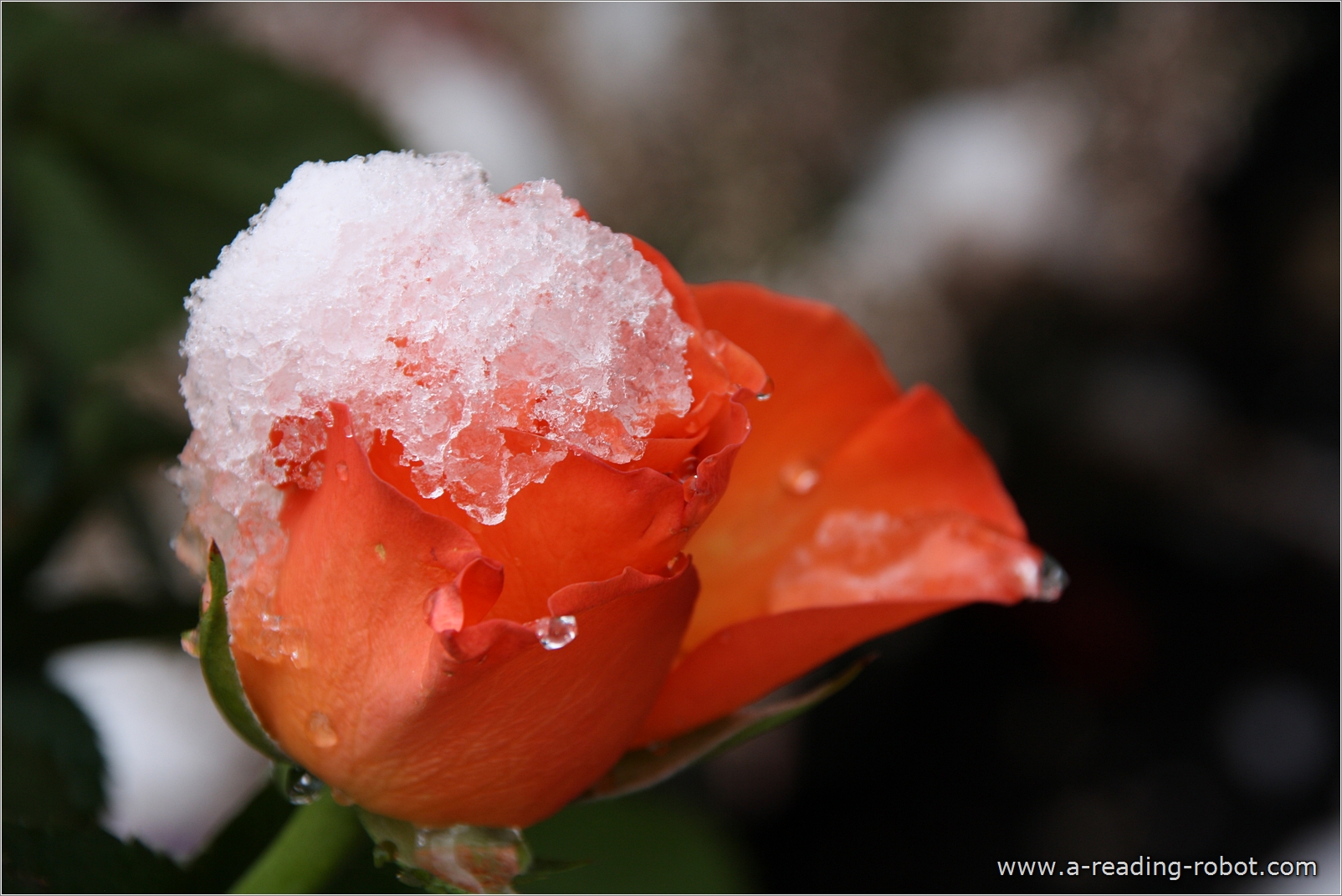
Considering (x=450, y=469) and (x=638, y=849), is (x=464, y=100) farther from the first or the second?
(x=450, y=469)

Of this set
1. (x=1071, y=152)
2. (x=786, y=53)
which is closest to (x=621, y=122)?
(x=786, y=53)

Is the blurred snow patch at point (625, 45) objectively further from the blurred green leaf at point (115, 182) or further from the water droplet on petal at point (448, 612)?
the water droplet on petal at point (448, 612)

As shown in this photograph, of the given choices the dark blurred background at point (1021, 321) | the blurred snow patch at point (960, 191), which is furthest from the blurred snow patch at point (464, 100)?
the blurred snow patch at point (960, 191)

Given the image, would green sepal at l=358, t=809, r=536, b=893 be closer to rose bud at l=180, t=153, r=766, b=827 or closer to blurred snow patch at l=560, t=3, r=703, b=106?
rose bud at l=180, t=153, r=766, b=827

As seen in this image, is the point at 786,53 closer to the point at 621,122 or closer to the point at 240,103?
the point at 621,122

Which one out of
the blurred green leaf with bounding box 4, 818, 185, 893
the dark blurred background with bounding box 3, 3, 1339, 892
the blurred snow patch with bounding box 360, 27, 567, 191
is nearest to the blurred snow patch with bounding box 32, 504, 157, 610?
the dark blurred background with bounding box 3, 3, 1339, 892

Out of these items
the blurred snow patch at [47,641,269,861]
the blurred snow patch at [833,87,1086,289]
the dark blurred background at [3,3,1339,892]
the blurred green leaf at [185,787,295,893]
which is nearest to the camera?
the blurred green leaf at [185,787,295,893]
